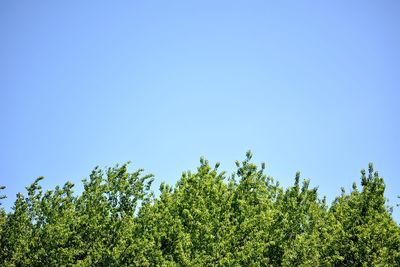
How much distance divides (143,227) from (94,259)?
11.3 ft

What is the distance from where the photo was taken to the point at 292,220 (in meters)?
25.7

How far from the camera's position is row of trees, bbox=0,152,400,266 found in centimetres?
2244

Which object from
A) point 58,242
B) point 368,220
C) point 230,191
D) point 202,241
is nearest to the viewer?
point 202,241

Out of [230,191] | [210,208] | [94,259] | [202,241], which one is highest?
[230,191]

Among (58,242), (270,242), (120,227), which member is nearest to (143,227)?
(120,227)

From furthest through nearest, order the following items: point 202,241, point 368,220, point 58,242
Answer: point 368,220
point 58,242
point 202,241

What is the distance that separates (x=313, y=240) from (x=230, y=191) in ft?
20.9

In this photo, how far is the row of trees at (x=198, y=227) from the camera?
22.4m

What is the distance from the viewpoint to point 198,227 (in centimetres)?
2227

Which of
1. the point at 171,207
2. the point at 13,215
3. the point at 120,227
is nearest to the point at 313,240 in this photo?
the point at 171,207

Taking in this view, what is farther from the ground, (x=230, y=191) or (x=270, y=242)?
(x=230, y=191)

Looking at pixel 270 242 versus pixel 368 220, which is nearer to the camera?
pixel 270 242

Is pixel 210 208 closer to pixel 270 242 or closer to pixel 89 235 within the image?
pixel 270 242

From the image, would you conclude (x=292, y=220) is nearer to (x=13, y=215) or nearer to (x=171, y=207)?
(x=171, y=207)
